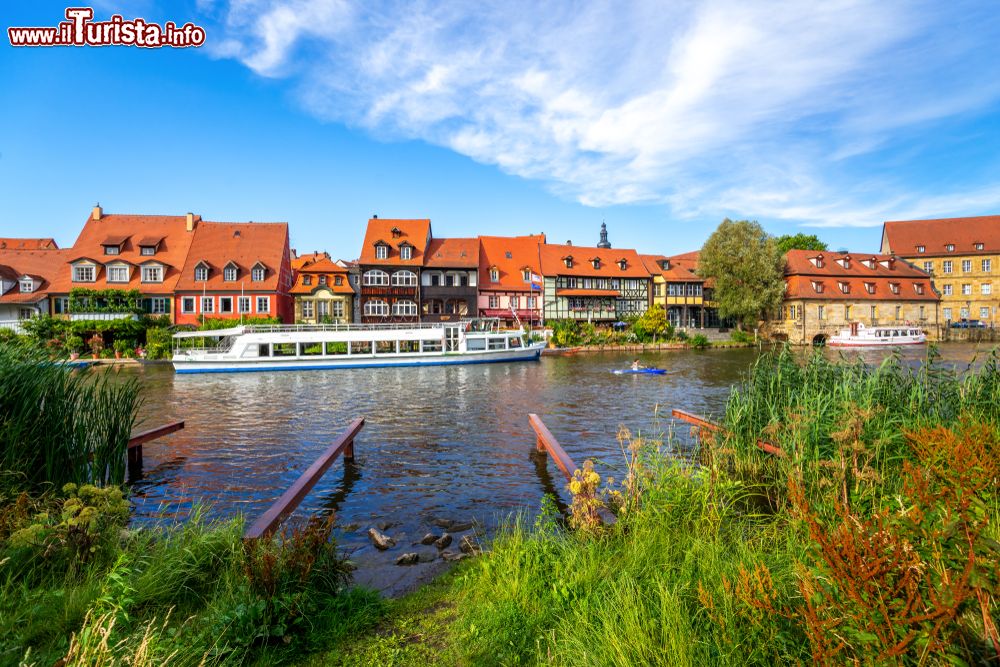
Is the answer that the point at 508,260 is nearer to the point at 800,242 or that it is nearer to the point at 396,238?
the point at 396,238

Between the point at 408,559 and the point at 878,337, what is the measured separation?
66648mm

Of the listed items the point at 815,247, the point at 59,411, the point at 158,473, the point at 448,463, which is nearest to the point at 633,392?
the point at 448,463

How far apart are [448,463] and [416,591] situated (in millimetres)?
6592

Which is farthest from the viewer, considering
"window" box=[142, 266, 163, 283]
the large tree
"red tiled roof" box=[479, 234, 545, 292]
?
the large tree

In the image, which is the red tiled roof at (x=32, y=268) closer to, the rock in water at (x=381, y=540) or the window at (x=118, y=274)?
the window at (x=118, y=274)

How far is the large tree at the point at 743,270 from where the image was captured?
59.9 metres

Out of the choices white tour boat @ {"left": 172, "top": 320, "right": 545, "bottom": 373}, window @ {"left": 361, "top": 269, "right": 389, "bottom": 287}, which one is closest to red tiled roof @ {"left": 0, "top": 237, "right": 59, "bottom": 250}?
white tour boat @ {"left": 172, "top": 320, "right": 545, "bottom": 373}

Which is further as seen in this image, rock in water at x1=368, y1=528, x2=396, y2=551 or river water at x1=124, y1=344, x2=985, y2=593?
river water at x1=124, y1=344, x2=985, y2=593

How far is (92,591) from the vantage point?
4367 mm

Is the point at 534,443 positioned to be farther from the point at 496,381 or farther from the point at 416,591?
the point at 496,381

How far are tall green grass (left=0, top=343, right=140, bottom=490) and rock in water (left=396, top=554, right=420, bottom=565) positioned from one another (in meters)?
4.24

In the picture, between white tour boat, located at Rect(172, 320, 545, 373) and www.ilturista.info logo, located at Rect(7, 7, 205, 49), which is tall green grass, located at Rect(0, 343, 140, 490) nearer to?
www.ilturista.info logo, located at Rect(7, 7, 205, 49)

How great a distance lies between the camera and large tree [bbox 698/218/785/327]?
59.9m

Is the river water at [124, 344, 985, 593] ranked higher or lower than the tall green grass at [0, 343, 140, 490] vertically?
lower
